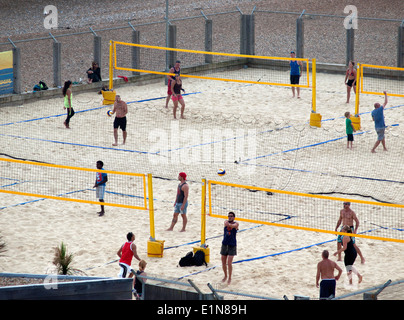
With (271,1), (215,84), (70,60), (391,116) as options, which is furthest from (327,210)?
(271,1)

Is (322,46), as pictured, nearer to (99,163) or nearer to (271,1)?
(271,1)

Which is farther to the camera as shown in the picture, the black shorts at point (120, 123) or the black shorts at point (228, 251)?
the black shorts at point (120, 123)

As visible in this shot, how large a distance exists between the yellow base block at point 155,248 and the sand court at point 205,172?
0.12 meters

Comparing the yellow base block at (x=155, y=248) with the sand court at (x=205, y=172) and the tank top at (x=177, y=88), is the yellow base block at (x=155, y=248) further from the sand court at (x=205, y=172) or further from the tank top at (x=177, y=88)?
the tank top at (x=177, y=88)

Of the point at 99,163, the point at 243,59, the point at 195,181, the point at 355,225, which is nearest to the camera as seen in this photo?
the point at 355,225

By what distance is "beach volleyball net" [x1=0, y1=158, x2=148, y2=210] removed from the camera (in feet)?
59.9

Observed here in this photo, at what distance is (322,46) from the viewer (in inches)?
1300

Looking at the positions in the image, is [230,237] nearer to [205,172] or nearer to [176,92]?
[205,172]

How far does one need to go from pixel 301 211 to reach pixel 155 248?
354cm

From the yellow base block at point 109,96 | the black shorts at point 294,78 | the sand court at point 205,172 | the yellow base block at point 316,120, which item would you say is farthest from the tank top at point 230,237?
the black shorts at point 294,78

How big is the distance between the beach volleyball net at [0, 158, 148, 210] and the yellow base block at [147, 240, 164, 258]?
2.37m

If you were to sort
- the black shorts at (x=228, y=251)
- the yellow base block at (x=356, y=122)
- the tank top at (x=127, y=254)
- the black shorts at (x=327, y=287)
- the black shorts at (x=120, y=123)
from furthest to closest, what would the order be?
the yellow base block at (x=356, y=122)
the black shorts at (x=120, y=123)
the black shorts at (x=228, y=251)
the tank top at (x=127, y=254)
the black shorts at (x=327, y=287)

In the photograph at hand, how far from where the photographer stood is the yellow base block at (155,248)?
15555 millimetres

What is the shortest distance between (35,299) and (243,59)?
64.9 ft
